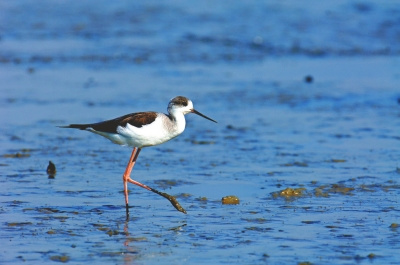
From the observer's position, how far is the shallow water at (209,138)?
6914 millimetres

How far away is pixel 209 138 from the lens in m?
11.2

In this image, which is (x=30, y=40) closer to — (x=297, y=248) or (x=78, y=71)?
(x=78, y=71)

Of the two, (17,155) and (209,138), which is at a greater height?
(209,138)

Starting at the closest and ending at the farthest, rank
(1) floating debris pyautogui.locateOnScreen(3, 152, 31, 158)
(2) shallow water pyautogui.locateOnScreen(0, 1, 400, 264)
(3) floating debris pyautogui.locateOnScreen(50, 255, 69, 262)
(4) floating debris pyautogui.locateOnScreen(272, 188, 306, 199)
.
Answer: (3) floating debris pyautogui.locateOnScreen(50, 255, 69, 262) → (2) shallow water pyautogui.locateOnScreen(0, 1, 400, 264) → (4) floating debris pyautogui.locateOnScreen(272, 188, 306, 199) → (1) floating debris pyautogui.locateOnScreen(3, 152, 31, 158)

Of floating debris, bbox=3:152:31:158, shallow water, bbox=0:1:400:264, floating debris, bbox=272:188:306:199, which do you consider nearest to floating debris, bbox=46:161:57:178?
shallow water, bbox=0:1:400:264

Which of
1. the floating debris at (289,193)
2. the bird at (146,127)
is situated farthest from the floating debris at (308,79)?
the bird at (146,127)

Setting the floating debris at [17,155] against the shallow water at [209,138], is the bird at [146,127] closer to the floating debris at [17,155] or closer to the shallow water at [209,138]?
the shallow water at [209,138]

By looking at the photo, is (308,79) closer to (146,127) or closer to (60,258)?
(146,127)

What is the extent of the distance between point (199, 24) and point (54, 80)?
22.1ft

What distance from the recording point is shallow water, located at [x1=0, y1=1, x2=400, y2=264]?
6.91m

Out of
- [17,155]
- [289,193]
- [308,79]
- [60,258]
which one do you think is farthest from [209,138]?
[60,258]

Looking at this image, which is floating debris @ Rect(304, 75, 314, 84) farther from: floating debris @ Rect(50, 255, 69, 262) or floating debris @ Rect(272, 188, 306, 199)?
floating debris @ Rect(50, 255, 69, 262)

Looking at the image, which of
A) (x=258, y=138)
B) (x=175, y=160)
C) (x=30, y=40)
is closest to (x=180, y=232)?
(x=175, y=160)

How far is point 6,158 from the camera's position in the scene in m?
9.98
